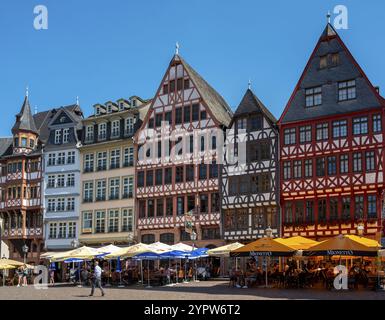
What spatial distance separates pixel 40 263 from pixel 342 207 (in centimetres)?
2558

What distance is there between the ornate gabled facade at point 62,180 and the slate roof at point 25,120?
5.61ft

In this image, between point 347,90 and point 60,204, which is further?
point 60,204

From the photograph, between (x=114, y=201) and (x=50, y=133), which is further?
(x=50, y=133)

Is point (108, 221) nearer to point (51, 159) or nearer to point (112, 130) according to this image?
point (112, 130)

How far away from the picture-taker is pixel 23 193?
5284 centimetres

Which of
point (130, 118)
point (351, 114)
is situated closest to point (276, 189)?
point (351, 114)

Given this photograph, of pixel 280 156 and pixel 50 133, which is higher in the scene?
pixel 50 133

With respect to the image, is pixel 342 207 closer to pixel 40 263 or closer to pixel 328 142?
pixel 328 142

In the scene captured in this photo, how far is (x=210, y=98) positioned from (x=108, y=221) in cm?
1171

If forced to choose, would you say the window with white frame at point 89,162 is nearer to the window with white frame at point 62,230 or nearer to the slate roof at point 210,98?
the window with white frame at point 62,230

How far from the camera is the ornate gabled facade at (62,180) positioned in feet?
167

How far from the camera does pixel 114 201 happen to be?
159ft

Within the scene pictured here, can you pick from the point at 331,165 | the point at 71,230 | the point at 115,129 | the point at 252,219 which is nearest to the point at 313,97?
the point at 331,165

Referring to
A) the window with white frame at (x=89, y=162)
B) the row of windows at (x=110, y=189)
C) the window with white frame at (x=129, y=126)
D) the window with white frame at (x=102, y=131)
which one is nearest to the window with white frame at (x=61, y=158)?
the window with white frame at (x=89, y=162)
